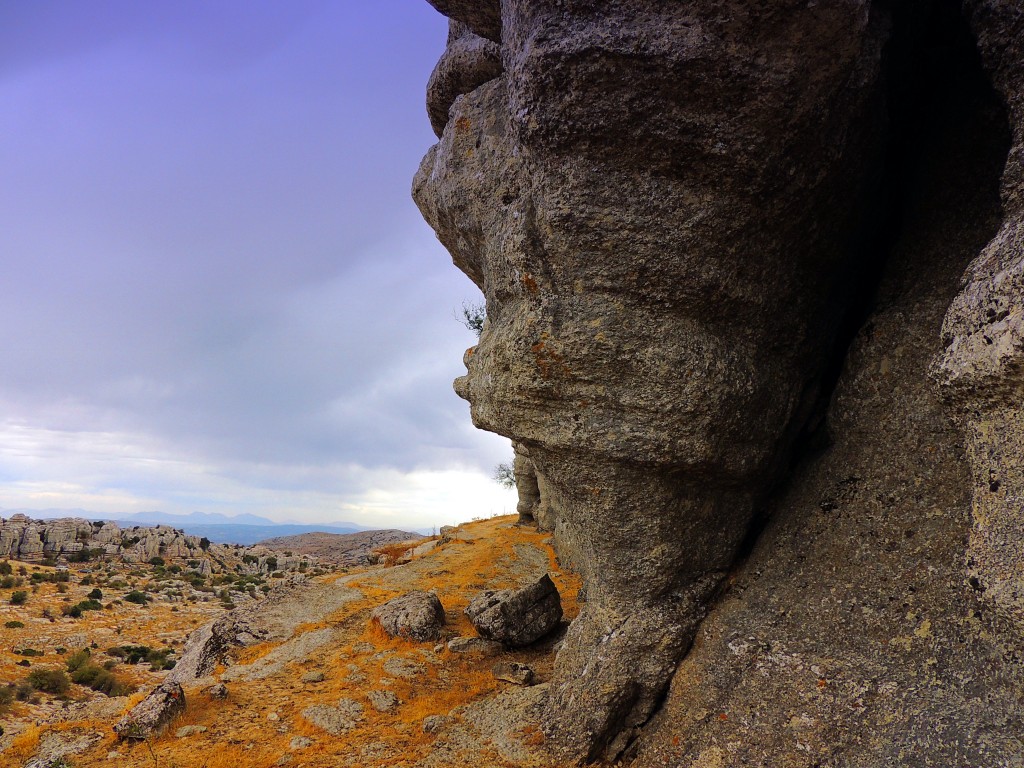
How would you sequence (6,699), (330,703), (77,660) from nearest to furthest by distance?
(330,703), (6,699), (77,660)

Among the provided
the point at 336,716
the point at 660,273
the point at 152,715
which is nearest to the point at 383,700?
the point at 336,716

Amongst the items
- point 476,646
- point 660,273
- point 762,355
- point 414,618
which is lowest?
point 476,646

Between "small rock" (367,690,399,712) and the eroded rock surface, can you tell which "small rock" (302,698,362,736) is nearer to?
"small rock" (367,690,399,712)

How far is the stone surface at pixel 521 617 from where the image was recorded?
34.4ft

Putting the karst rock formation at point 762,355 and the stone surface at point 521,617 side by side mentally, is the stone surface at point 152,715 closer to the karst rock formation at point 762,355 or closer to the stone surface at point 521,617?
the stone surface at point 521,617

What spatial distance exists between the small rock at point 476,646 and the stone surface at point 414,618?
73 cm

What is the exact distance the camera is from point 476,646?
416 inches

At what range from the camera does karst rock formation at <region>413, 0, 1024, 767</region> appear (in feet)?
16.5

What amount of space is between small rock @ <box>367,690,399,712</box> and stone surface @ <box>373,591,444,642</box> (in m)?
2.01

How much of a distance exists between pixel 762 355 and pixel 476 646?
712 cm

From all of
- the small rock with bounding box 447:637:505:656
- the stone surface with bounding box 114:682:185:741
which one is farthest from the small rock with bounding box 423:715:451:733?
the stone surface with bounding box 114:682:185:741

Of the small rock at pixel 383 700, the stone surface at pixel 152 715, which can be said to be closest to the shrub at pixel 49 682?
the stone surface at pixel 152 715

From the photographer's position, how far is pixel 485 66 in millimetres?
9219

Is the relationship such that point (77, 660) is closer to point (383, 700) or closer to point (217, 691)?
point (217, 691)
